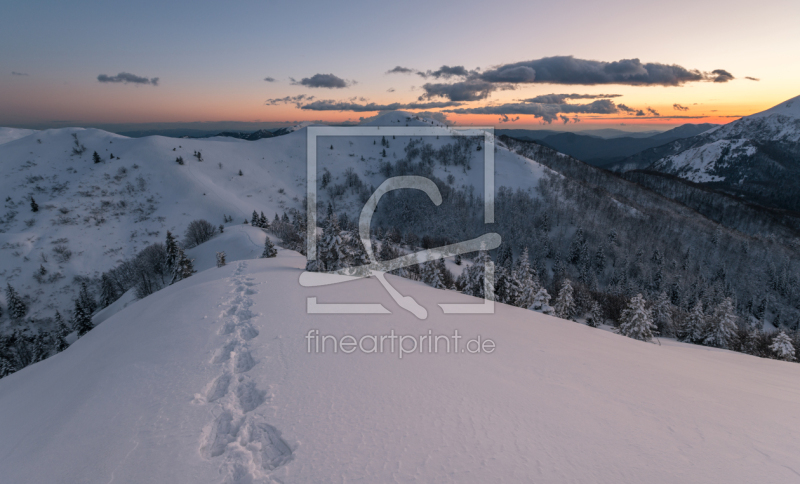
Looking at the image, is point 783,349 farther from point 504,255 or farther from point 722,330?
point 504,255

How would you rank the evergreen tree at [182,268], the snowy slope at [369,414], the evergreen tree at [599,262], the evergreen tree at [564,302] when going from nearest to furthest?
the snowy slope at [369,414] → the evergreen tree at [182,268] → the evergreen tree at [564,302] → the evergreen tree at [599,262]

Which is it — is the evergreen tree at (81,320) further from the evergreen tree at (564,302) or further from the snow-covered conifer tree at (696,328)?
the snow-covered conifer tree at (696,328)

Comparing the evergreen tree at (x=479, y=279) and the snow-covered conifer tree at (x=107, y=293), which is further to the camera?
the snow-covered conifer tree at (x=107, y=293)

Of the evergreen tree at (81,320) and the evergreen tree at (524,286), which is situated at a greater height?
the evergreen tree at (524,286)

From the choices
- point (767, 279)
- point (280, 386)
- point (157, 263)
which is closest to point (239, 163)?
point (157, 263)

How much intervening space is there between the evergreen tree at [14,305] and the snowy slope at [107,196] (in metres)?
1.94

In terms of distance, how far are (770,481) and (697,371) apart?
8.57 m

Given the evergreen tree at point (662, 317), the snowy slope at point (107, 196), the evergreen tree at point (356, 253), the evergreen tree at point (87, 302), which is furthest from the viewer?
the snowy slope at point (107, 196)

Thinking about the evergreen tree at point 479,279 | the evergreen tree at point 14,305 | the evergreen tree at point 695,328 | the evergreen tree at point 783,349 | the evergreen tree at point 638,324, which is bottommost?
the evergreen tree at point 14,305

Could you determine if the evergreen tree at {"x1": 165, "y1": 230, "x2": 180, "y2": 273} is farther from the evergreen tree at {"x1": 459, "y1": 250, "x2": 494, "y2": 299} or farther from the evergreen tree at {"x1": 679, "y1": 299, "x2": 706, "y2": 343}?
the evergreen tree at {"x1": 679, "y1": 299, "x2": 706, "y2": 343}

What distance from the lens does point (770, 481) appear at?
5.88 metres

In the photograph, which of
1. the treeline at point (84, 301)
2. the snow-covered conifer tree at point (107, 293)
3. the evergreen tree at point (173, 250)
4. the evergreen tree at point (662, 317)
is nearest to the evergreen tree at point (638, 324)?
the evergreen tree at point (662, 317)

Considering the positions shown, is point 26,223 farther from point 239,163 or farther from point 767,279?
point 767,279

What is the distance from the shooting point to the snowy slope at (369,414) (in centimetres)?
582
